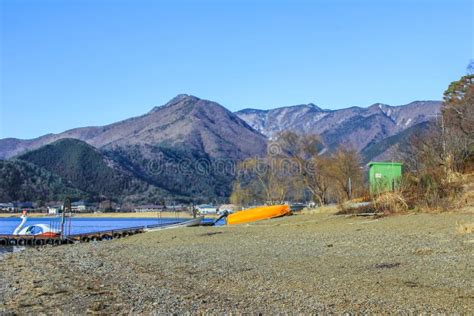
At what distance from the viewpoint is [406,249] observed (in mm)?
14922

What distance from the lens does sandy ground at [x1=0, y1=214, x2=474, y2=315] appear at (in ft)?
32.0

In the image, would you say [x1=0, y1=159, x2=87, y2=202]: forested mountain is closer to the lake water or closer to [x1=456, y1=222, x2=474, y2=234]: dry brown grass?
the lake water

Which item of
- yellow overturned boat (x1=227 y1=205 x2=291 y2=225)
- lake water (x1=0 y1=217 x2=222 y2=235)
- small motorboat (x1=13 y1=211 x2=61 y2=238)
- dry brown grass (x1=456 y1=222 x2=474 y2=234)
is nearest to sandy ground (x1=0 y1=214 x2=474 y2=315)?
dry brown grass (x1=456 y1=222 x2=474 y2=234)

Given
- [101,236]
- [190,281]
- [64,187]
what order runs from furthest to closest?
[64,187] < [101,236] < [190,281]

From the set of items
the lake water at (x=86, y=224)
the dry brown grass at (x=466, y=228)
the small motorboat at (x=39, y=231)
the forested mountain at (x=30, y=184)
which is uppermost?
the forested mountain at (x=30, y=184)

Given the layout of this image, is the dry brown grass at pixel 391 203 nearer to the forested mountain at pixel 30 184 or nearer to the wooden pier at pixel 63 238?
the wooden pier at pixel 63 238

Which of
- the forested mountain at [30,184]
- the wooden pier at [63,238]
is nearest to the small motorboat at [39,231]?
the wooden pier at [63,238]

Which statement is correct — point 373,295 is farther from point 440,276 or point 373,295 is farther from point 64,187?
point 64,187

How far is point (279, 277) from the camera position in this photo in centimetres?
1241

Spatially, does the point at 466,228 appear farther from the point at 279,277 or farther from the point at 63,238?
the point at 63,238

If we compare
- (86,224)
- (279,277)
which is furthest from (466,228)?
(86,224)

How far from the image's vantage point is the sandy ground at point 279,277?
974 centimetres

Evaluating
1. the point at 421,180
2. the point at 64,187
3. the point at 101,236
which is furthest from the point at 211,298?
the point at 64,187

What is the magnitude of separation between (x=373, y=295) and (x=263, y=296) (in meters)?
1.91
